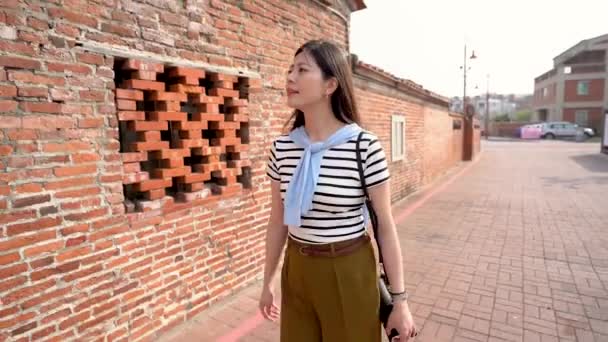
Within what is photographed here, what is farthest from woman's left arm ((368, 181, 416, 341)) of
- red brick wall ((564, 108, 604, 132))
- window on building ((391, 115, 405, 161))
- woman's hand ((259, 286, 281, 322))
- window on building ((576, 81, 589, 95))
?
window on building ((576, 81, 589, 95))

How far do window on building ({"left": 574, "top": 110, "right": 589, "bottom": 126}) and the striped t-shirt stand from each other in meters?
48.8

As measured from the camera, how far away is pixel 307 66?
166cm

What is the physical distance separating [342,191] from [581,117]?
1944 inches

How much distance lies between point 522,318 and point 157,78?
3753 millimetres

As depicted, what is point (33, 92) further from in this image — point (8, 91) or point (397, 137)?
point (397, 137)

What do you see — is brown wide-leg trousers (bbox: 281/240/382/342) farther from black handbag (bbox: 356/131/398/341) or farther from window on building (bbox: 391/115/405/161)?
window on building (bbox: 391/115/405/161)

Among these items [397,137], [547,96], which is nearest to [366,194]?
[397,137]

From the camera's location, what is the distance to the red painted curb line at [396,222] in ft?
10.4

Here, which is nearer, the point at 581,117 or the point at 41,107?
the point at 41,107

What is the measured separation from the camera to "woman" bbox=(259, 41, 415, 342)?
63.4 inches

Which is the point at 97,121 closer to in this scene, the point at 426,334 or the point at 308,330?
the point at 308,330

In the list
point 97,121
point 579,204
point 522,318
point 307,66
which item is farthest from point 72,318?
point 579,204

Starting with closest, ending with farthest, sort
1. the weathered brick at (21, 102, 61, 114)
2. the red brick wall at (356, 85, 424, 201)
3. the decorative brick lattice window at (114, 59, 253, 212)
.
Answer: the weathered brick at (21, 102, 61, 114), the decorative brick lattice window at (114, 59, 253, 212), the red brick wall at (356, 85, 424, 201)

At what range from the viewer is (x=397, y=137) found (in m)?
8.52
